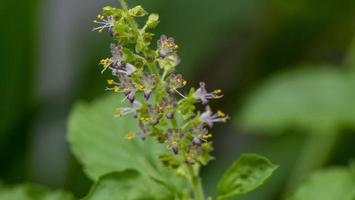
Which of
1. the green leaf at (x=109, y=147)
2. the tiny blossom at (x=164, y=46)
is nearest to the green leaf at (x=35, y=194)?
the green leaf at (x=109, y=147)

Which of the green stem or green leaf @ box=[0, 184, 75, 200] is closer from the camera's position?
the green stem

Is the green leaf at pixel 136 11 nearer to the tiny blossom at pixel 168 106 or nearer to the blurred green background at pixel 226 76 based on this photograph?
the tiny blossom at pixel 168 106

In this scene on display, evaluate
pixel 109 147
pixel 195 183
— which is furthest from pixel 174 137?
pixel 109 147

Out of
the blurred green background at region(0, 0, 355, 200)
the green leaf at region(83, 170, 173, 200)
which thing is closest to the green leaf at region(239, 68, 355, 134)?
the blurred green background at region(0, 0, 355, 200)

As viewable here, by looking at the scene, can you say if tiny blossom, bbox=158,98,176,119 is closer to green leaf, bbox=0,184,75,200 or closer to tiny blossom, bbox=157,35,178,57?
tiny blossom, bbox=157,35,178,57

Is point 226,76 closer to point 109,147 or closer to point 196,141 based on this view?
point 109,147

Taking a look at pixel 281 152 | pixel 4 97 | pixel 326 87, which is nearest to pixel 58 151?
pixel 4 97
